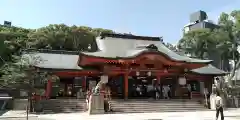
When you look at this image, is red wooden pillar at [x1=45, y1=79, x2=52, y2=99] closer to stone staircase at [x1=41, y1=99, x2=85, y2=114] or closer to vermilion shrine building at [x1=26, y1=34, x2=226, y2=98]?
vermilion shrine building at [x1=26, y1=34, x2=226, y2=98]

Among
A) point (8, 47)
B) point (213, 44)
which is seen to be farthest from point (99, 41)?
point (213, 44)

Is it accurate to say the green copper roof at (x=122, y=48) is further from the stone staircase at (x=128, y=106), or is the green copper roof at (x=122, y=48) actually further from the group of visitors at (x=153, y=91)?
the stone staircase at (x=128, y=106)

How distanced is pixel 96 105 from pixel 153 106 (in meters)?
5.25

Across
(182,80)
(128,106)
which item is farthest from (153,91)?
(128,106)

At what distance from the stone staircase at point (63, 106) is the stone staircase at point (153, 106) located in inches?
101

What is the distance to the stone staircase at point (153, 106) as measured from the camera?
21823 millimetres

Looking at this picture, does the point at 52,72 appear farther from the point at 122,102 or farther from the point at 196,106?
the point at 196,106

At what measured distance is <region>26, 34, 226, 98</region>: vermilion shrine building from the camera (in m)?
25.3

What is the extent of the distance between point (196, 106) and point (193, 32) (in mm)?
30712

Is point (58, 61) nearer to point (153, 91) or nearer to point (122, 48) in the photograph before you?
point (122, 48)

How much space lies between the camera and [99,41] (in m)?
30.3

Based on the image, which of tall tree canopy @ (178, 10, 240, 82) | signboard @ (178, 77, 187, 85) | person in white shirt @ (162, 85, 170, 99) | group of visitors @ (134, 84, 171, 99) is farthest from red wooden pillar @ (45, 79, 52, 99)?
tall tree canopy @ (178, 10, 240, 82)

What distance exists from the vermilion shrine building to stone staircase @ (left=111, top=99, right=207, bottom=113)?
2.26 meters

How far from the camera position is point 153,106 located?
22906mm
